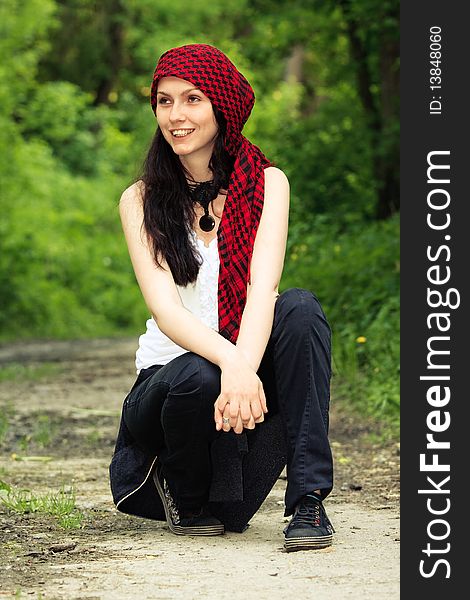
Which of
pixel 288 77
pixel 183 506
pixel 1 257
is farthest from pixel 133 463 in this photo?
pixel 288 77

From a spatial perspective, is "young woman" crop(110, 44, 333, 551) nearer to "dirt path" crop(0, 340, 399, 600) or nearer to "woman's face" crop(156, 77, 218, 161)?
"woman's face" crop(156, 77, 218, 161)

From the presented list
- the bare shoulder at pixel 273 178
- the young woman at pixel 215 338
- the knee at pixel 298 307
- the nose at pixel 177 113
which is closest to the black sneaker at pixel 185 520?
the young woman at pixel 215 338

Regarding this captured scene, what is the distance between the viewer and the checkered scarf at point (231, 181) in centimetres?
456

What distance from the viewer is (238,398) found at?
4.23 metres

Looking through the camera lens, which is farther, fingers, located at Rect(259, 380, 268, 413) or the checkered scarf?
the checkered scarf

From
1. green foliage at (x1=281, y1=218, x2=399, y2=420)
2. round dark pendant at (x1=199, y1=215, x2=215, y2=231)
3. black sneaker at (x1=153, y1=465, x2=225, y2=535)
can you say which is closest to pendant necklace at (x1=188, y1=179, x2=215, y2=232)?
round dark pendant at (x1=199, y1=215, x2=215, y2=231)

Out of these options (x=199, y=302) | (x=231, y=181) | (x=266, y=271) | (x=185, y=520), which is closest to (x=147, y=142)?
(x=231, y=181)

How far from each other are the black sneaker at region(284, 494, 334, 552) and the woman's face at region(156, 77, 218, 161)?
1.28 meters

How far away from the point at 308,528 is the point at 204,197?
1.22 meters

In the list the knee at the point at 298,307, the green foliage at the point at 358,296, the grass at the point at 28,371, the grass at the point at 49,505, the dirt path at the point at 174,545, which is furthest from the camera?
the grass at the point at 28,371

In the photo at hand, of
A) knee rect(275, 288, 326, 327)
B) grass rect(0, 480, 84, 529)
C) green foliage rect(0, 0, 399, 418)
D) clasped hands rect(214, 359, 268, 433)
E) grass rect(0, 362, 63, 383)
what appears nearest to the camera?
clasped hands rect(214, 359, 268, 433)

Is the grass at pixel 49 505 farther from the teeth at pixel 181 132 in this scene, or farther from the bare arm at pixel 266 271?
the teeth at pixel 181 132

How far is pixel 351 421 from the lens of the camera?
7953mm

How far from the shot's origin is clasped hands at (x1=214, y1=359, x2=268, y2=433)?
13.9ft
